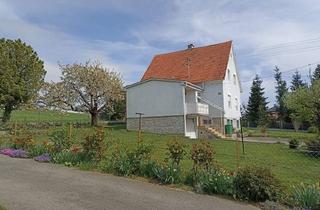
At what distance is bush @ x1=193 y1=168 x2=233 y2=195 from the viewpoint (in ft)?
31.5

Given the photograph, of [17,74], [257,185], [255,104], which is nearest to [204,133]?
[17,74]

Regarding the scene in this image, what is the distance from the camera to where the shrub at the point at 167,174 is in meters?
10.8

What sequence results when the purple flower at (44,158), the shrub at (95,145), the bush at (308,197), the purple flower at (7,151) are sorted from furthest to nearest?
the purple flower at (7,151)
the purple flower at (44,158)
the shrub at (95,145)
the bush at (308,197)

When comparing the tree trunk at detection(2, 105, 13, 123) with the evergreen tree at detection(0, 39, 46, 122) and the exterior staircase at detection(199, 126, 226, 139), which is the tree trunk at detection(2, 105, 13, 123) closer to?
the evergreen tree at detection(0, 39, 46, 122)

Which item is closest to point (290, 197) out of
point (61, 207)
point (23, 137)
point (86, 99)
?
point (61, 207)

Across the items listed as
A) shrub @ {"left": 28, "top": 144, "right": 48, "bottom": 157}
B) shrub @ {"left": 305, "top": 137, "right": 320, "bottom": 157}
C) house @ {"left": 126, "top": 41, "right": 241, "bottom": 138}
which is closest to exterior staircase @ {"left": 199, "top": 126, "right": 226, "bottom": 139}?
house @ {"left": 126, "top": 41, "right": 241, "bottom": 138}

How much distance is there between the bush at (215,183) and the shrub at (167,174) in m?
0.72

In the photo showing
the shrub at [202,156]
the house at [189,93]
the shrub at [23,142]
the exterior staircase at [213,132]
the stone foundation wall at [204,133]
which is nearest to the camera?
the shrub at [202,156]

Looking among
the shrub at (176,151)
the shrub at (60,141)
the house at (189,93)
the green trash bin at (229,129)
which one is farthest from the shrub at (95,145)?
the green trash bin at (229,129)

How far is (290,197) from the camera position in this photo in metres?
8.78

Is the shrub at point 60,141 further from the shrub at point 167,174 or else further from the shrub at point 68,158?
the shrub at point 167,174

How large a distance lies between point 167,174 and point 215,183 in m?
1.73

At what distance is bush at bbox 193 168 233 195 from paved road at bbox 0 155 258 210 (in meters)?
0.41

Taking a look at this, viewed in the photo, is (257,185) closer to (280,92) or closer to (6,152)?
(6,152)
